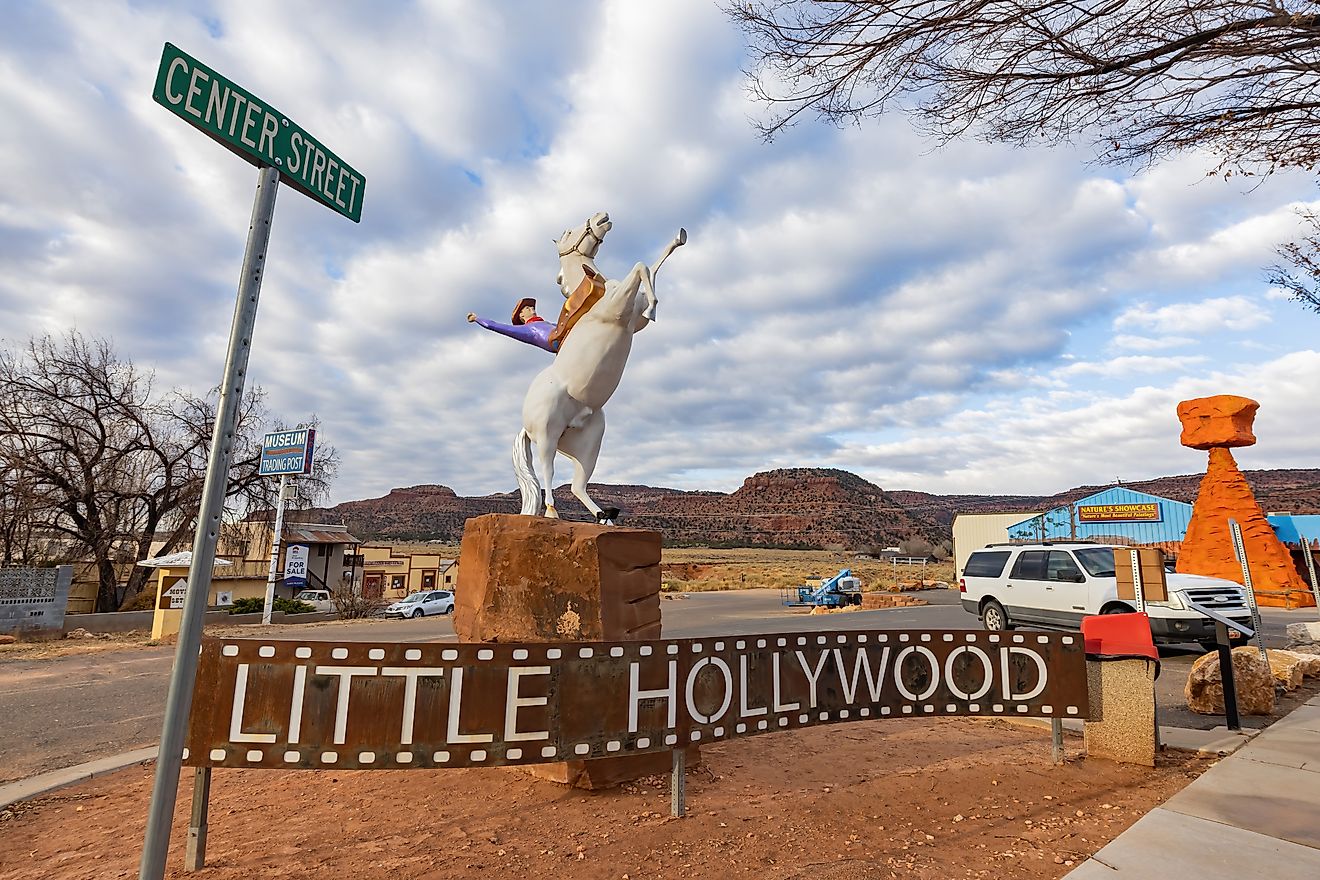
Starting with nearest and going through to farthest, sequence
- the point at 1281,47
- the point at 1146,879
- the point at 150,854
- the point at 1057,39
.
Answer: the point at 150,854
the point at 1146,879
the point at 1281,47
the point at 1057,39

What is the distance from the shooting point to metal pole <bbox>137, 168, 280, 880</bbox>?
2.12 m

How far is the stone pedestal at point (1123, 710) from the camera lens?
4938mm

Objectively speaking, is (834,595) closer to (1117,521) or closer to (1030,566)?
(1030,566)

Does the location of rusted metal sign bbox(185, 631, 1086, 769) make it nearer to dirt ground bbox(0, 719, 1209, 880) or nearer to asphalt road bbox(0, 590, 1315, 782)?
dirt ground bbox(0, 719, 1209, 880)

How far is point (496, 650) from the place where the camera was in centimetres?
348

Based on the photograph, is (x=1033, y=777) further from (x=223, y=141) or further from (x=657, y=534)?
(x=223, y=141)

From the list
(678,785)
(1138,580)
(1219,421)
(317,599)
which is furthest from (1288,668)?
(317,599)

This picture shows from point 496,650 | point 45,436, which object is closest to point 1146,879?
point 496,650

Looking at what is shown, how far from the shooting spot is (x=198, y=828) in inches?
127

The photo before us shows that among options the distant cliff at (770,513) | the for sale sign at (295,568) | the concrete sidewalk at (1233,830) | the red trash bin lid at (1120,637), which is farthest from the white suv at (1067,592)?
the distant cliff at (770,513)

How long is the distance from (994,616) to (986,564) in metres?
0.92

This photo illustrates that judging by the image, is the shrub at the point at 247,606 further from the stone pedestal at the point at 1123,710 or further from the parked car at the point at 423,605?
the stone pedestal at the point at 1123,710

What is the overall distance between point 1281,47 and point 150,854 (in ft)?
21.1

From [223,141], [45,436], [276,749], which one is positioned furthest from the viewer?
[45,436]
